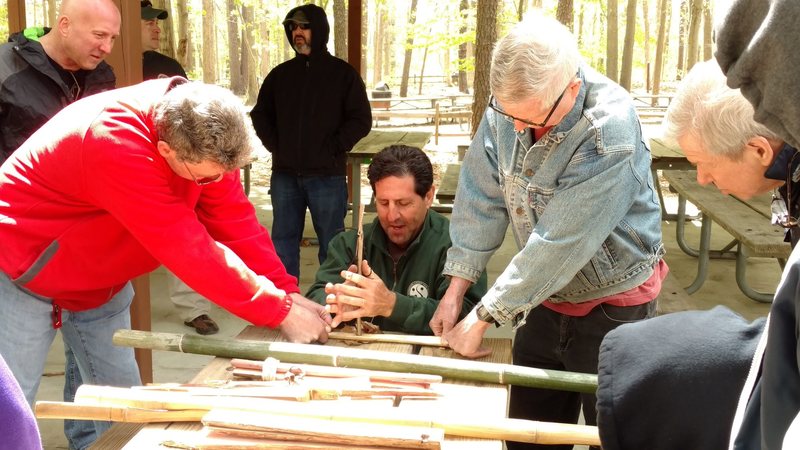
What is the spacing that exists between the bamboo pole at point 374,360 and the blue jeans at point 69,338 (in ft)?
1.75

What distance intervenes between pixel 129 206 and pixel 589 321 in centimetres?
137

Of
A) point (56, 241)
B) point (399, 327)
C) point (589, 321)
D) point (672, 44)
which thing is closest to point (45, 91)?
point (56, 241)

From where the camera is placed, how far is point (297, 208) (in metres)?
5.70

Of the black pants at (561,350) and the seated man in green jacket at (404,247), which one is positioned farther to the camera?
the seated man in green jacket at (404,247)

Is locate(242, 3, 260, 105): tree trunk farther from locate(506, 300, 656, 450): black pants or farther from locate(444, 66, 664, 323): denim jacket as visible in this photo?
locate(444, 66, 664, 323): denim jacket

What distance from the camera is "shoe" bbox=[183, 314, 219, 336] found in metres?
5.23

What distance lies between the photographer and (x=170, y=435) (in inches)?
73.0

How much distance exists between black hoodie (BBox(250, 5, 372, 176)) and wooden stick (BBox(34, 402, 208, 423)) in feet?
12.4

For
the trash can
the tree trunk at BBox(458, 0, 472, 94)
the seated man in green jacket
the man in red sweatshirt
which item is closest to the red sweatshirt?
the man in red sweatshirt

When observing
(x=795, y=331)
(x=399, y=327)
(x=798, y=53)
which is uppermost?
(x=798, y=53)

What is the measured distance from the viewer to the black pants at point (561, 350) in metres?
2.49

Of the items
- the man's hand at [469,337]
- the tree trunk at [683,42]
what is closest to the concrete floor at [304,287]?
the man's hand at [469,337]

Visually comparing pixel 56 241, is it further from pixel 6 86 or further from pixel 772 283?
pixel 772 283

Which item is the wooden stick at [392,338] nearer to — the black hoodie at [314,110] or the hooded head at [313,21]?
the black hoodie at [314,110]
